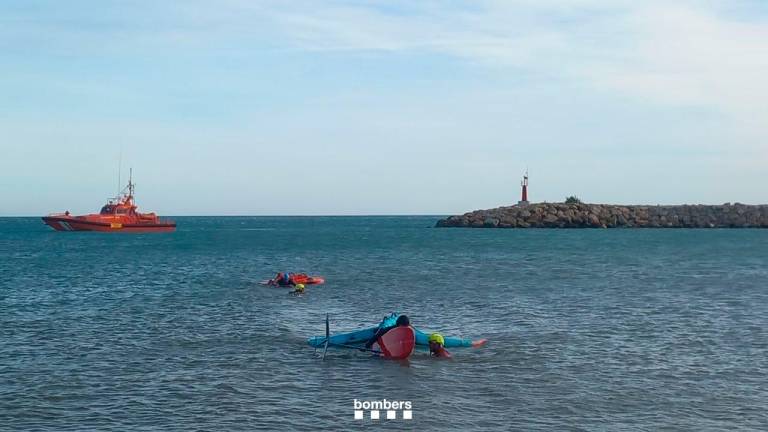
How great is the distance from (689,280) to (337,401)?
41.5 meters

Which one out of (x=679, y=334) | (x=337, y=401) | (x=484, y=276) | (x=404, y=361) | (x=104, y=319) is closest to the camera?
(x=337, y=401)

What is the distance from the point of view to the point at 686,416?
65.5 ft

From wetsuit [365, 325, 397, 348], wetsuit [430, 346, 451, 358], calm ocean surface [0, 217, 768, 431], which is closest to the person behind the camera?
calm ocean surface [0, 217, 768, 431]

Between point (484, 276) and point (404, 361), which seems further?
point (484, 276)

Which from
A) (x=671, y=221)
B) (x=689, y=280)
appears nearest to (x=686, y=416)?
(x=689, y=280)

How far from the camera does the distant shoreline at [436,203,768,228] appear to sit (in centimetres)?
14475

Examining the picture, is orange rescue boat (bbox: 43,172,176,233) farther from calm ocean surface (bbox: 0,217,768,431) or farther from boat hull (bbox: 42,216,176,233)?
calm ocean surface (bbox: 0,217,768,431)

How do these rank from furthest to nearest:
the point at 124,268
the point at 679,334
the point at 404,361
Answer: the point at 124,268
the point at 679,334
the point at 404,361

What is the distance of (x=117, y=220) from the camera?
466 ft

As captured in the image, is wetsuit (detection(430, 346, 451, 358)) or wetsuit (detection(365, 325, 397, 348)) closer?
wetsuit (detection(430, 346, 451, 358))

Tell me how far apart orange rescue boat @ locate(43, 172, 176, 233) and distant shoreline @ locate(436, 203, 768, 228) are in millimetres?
69860

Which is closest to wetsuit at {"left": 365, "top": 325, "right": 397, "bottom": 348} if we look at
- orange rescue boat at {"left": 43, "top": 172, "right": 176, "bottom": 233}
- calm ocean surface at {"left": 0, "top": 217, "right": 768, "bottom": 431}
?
calm ocean surface at {"left": 0, "top": 217, "right": 768, "bottom": 431}

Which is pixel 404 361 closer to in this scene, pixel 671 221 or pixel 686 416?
pixel 686 416

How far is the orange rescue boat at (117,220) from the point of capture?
143 metres
